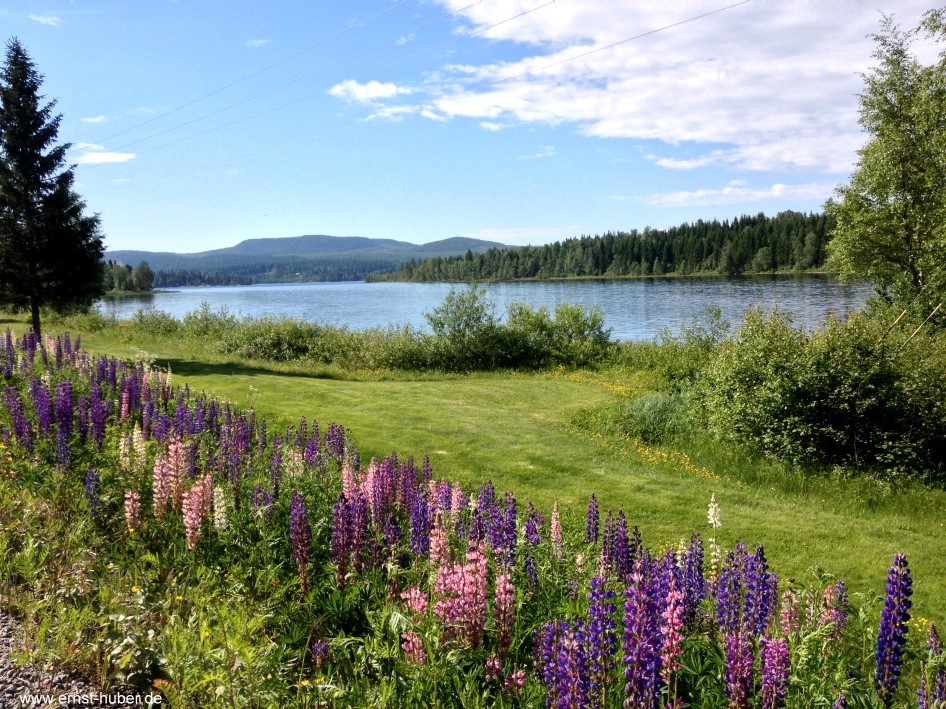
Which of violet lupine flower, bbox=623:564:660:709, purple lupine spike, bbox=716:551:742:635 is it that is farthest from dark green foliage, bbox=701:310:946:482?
violet lupine flower, bbox=623:564:660:709

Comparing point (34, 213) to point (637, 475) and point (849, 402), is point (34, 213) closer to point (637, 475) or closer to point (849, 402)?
point (637, 475)

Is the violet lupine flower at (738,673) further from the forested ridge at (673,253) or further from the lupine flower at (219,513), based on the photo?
the forested ridge at (673,253)

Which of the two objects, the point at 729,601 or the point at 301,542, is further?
the point at 301,542

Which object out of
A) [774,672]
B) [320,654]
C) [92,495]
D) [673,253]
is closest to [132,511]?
[92,495]

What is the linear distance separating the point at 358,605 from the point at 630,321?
46694 millimetres

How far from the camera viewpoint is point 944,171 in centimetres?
2164

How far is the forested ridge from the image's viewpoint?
107938 mm

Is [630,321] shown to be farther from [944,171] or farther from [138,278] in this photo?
[138,278]

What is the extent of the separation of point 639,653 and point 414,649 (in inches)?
52.4

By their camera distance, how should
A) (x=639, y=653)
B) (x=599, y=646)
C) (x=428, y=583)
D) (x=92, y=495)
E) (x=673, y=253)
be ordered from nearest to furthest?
(x=639, y=653) → (x=599, y=646) → (x=428, y=583) → (x=92, y=495) → (x=673, y=253)

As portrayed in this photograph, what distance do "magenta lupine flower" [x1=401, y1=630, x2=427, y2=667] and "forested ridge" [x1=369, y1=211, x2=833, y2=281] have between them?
98305mm

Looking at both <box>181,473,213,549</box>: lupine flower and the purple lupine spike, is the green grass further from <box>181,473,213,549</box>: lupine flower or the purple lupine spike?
<box>181,473,213,549</box>: lupine flower

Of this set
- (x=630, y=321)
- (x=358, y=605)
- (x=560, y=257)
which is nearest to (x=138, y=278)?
(x=560, y=257)

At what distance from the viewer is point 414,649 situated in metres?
3.34
